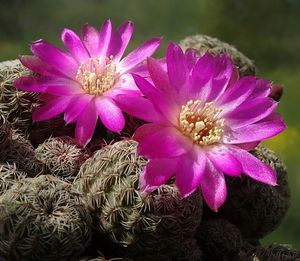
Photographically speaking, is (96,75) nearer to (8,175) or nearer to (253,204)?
(8,175)

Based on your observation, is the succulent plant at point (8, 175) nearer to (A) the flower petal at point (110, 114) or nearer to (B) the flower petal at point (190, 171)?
(A) the flower petal at point (110, 114)

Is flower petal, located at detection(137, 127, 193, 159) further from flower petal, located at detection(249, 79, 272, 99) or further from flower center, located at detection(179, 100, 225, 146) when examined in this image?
flower petal, located at detection(249, 79, 272, 99)

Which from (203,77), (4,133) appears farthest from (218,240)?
(4,133)

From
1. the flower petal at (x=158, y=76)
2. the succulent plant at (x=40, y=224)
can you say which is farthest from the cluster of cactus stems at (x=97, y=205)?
the flower petal at (x=158, y=76)

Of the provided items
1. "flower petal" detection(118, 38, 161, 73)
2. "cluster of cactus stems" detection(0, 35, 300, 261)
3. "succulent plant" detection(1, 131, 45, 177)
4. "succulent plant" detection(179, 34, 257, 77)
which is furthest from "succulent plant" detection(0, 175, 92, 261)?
"succulent plant" detection(179, 34, 257, 77)

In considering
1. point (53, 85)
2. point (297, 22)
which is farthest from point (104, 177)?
point (297, 22)
